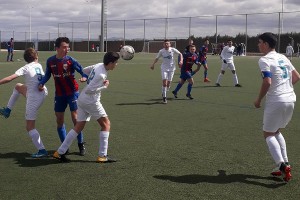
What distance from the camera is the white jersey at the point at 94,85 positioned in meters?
6.28

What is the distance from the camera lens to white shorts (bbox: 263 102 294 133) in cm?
556

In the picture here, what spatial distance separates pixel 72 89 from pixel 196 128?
11.2 feet

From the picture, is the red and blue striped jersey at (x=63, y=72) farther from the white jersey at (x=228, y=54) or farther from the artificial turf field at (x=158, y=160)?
the white jersey at (x=228, y=54)

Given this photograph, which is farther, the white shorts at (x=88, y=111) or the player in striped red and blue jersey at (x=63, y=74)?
the player in striped red and blue jersey at (x=63, y=74)

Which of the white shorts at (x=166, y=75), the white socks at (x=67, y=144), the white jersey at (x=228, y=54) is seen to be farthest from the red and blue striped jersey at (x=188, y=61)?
the white socks at (x=67, y=144)

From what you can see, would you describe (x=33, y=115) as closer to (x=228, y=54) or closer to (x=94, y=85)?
(x=94, y=85)

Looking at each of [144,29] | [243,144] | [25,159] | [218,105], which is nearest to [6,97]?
[218,105]

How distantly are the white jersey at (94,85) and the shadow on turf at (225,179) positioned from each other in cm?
157

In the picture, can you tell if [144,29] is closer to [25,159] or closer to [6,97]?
[6,97]

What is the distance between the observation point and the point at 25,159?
22.1ft

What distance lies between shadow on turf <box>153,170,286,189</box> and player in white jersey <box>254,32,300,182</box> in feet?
0.53

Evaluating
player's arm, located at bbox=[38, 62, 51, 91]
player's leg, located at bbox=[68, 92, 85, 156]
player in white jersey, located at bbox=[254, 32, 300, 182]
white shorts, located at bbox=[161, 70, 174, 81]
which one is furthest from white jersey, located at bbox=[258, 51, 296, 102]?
white shorts, located at bbox=[161, 70, 174, 81]

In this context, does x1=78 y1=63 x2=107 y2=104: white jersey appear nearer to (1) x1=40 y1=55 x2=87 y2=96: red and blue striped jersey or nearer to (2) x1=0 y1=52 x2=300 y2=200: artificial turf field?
(1) x1=40 y1=55 x2=87 y2=96: red and blue striped jersey

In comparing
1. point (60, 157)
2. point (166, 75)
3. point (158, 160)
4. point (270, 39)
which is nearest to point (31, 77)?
point (60, 157)
